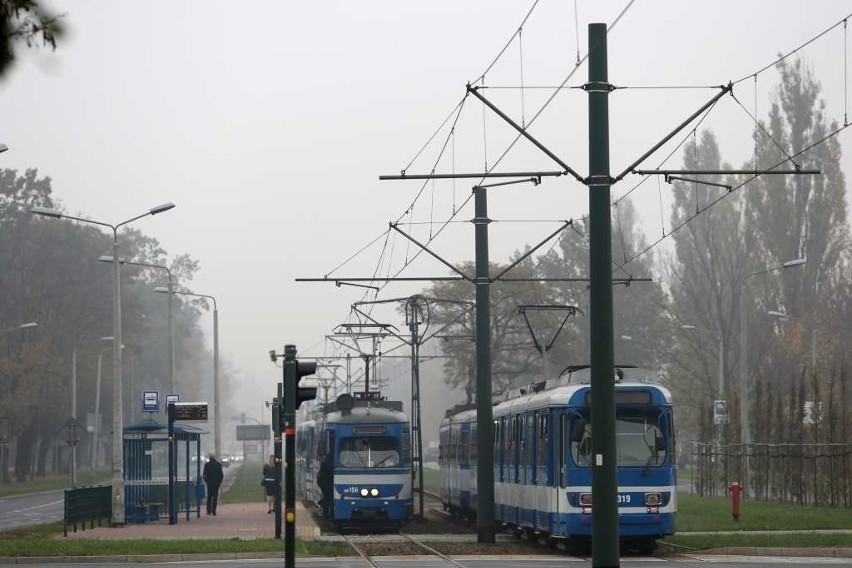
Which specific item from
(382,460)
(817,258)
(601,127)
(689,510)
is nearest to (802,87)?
(817,258)

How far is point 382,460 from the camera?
36188 millimetres

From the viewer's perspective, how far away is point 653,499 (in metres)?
26.2

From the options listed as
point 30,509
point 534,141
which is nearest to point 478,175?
point 534,141

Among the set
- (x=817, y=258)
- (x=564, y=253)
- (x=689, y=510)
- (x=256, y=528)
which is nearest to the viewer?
(x=256, y=528)

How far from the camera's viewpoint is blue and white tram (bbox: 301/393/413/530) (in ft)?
117

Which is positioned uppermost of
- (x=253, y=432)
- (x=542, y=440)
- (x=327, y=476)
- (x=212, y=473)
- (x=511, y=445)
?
(x=542, y=440)

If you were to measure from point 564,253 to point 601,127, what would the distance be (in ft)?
257

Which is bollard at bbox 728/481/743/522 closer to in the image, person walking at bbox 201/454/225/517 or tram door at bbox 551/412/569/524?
tram door at bbox 551/412/569/524

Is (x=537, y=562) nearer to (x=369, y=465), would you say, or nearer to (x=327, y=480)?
(x=369, y=465)

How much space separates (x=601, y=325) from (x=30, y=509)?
39.9 m

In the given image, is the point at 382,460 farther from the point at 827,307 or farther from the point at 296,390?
the point at 827,307

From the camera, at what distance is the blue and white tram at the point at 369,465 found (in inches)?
1403

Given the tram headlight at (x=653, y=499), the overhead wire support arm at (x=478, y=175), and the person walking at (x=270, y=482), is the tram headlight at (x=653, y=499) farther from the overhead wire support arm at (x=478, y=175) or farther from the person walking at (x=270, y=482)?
the person walking at (x=270, y=482)

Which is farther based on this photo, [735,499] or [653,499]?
[735,499]
